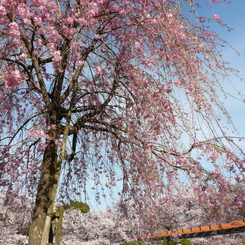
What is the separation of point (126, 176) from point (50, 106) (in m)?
2.05

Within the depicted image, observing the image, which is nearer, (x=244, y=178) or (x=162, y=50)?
(x=244, y=178)

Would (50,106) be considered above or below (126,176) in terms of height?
above

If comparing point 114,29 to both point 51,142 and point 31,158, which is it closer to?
point 51,142

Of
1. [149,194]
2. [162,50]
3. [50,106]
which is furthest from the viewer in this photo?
[149,194]

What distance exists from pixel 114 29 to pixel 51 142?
2.31 m

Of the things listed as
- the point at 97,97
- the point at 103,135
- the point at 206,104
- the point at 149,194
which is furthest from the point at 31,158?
the point at 206,104

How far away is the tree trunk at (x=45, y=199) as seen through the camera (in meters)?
4.46

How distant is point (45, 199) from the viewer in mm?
4781

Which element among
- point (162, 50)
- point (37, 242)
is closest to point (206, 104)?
point (162, 50)

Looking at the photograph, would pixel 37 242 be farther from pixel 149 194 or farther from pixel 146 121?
pixel 146 121

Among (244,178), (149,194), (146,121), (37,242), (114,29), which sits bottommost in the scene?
(37,242)

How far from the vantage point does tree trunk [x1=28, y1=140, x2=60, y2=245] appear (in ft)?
14.6

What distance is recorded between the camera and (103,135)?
20.3 feet

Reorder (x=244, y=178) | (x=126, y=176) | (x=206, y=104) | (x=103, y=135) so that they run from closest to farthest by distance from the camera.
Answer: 1. (x=206, y=104)
2. (x=244, y=178)
3. (x=126, y=176)
4. (x=103, y=135)
